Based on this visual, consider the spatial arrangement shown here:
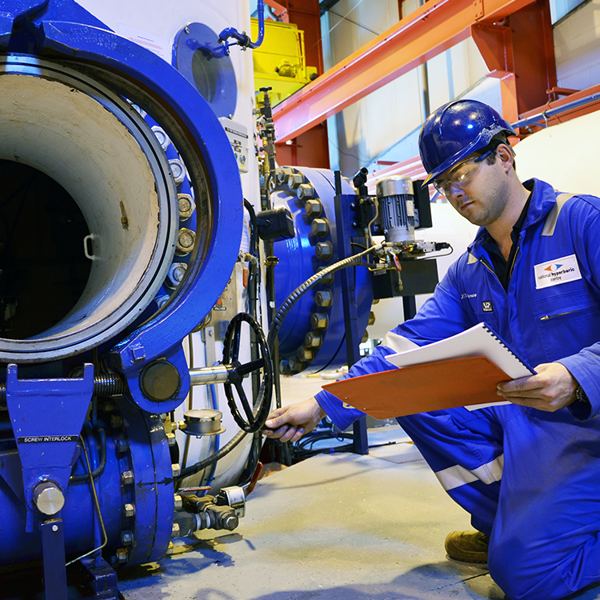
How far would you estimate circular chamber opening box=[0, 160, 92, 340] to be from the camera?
1.85 meters

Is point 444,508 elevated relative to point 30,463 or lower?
lower

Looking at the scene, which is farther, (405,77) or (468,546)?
(405,77)

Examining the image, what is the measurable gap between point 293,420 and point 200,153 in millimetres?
649

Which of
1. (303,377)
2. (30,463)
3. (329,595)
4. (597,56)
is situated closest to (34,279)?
(30,463)

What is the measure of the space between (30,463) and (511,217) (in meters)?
1.24

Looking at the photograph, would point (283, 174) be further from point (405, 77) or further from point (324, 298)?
point (405, 77)

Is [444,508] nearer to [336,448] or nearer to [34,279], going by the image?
[336,448]

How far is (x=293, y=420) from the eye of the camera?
144 centimetres

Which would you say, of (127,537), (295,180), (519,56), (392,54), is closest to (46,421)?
(127,537)

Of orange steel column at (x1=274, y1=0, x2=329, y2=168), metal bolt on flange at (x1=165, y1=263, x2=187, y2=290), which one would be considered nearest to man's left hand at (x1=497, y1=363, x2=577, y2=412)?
metal bolt on flange at (x1=165, y1=263, x2=187, y2=290)

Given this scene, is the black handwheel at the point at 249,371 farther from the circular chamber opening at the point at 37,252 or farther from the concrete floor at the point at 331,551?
the circular chamber opening at the point at 37,252

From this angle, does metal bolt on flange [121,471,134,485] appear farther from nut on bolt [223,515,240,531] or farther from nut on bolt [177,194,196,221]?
nut on bolt [177,194,196,221]

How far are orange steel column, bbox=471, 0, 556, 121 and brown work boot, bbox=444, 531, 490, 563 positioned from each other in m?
4.00

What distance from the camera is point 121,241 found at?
154 cm
